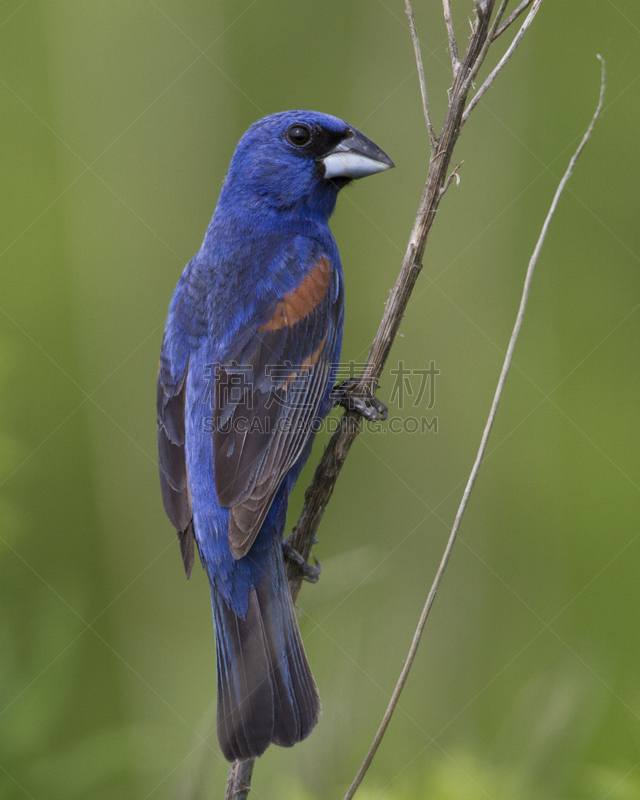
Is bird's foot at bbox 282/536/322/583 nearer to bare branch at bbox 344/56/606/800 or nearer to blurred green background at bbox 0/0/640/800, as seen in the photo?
blurred green background at bbox 0/0/640/800

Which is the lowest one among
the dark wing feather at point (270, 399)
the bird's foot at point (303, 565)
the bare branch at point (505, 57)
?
the bird's foot at point (303, 565)

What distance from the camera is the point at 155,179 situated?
4.05 meters

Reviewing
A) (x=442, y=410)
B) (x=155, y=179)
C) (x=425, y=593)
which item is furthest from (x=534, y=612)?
(x=155, y=179)

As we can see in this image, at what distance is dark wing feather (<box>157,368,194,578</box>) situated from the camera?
2830mm

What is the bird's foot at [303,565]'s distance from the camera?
2.76m

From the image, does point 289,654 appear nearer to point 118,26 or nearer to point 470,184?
point 470,184

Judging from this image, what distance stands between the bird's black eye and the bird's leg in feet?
3.69

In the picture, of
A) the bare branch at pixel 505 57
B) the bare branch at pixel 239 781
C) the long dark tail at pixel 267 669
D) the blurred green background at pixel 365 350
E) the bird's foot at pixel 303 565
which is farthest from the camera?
the blurred green background at pixel 365 350

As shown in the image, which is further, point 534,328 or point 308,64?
point 308,64

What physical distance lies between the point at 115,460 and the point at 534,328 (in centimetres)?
223

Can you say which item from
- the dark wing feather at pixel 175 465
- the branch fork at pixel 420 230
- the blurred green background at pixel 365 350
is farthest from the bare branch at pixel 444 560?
the dark wing feather at pixel 175 465

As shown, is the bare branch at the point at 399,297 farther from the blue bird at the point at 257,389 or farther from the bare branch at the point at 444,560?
the bare branch at the point at 444,560

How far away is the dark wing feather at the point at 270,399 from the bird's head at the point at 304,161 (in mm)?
419

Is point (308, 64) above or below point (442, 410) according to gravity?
above
